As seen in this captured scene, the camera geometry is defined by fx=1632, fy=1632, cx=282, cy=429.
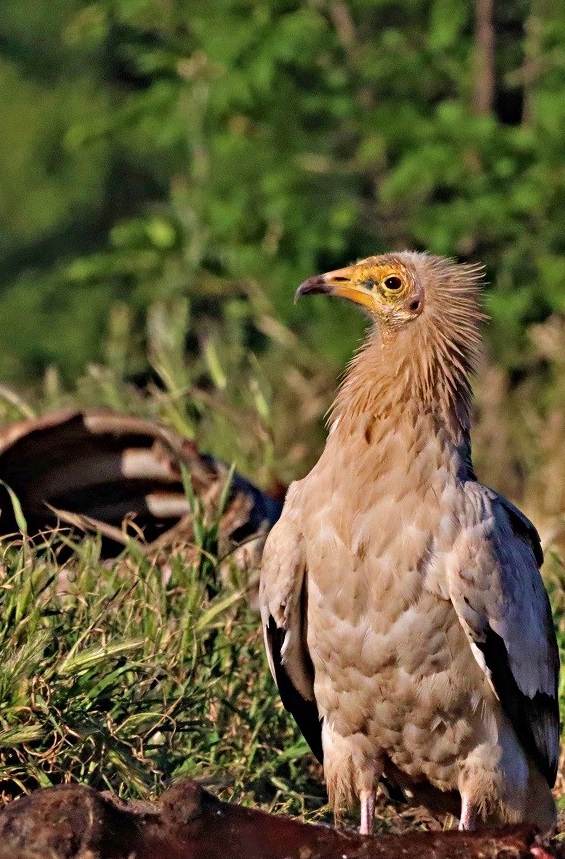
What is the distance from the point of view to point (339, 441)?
499 cm

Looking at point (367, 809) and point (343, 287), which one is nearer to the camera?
point (367, 809)

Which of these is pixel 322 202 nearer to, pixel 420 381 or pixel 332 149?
pixel 332 149

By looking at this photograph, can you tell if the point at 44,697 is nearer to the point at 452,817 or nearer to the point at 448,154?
the point at 452,817

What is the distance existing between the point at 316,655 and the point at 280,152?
742 cm

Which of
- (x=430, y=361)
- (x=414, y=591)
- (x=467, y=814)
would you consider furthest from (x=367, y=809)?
(x=430, y=361)

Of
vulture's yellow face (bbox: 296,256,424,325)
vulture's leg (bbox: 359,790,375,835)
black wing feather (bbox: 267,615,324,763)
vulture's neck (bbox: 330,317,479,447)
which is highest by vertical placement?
vulture's yellow face (bbox: 296,256,424,325)

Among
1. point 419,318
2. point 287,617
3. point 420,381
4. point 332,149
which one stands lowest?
point 287,617

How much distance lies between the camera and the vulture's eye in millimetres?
5094

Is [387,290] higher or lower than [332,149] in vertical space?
lower

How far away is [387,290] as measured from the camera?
16.7 ft

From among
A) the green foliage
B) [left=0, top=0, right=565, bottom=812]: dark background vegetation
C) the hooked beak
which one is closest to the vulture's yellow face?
the hooked beak

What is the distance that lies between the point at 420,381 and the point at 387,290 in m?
0.33

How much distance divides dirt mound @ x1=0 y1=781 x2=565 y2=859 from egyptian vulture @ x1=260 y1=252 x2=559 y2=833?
0.71m

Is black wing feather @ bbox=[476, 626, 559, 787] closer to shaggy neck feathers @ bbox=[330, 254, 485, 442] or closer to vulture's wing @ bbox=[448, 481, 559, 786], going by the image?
vulture's wing @ bbox=[448, 481, 559, 786]
